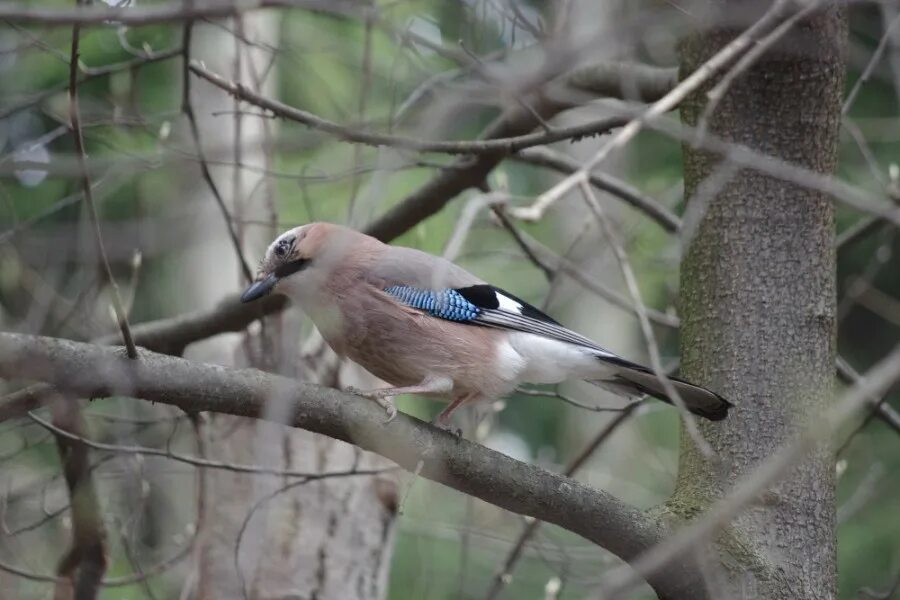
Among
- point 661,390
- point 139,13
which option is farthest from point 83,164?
point 661,390

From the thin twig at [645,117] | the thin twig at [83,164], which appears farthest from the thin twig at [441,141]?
the thin twig at [83,164]

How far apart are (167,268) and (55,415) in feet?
16.6

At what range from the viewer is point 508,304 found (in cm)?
456

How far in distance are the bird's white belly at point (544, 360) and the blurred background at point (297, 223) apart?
0.67 feet

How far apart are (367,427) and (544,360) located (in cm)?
132

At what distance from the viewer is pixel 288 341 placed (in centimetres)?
465

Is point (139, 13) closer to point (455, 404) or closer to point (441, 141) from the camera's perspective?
point (441, 141)

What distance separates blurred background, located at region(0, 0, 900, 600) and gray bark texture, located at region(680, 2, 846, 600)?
13.4 inches

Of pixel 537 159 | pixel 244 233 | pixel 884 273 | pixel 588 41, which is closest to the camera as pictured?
pixel 588 41

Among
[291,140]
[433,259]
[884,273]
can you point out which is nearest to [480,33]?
[433,259]

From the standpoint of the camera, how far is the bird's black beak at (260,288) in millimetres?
4230

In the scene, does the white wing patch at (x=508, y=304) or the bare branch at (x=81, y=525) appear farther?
the white wing patch at (x=508, y=304)

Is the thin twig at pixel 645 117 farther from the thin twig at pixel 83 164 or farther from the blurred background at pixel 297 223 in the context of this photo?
the thin twig at pixel 83 164

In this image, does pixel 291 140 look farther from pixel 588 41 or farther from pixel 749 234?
pixel 749 234
